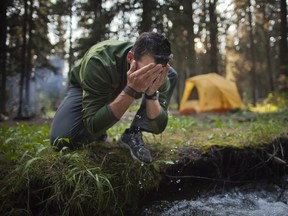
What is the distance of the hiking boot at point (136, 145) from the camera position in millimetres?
2525

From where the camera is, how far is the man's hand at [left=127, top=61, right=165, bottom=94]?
2.15 meters

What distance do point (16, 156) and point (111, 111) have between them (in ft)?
3.02

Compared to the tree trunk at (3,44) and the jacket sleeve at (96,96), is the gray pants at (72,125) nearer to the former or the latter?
the jacket sleeve at (96,96)

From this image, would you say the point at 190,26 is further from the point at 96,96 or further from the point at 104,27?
the point at 96,96

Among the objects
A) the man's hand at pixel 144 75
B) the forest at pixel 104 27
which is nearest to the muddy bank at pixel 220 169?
the man's hand at pixel 144 75

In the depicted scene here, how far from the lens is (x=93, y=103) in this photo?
8.04 ft

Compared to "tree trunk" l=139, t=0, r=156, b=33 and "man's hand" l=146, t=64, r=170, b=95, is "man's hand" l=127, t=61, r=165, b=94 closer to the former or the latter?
"man's hand" l=146, t=64, r=170, b=95

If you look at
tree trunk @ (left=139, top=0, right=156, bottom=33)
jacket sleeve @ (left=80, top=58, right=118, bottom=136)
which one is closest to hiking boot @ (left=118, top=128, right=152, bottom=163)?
jacket sleeve @ (left=80, top=58, right=118, bottom=136)

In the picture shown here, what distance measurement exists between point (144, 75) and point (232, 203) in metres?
1.47

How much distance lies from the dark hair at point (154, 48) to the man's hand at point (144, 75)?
0.27 ft

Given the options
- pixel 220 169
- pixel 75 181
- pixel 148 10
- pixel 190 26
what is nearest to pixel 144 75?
pixel 75 181

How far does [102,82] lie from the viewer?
2500 mm

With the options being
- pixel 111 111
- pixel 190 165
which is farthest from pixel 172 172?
pixel 111 111

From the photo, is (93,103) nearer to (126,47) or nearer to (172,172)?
(126,47)
